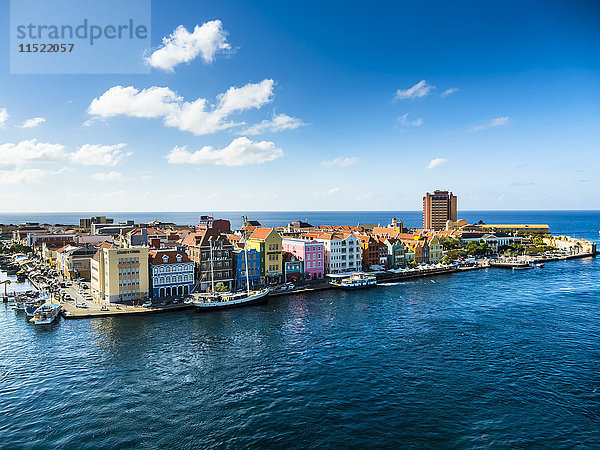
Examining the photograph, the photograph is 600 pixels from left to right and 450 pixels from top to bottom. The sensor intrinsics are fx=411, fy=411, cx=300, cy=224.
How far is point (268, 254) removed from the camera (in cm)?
7800

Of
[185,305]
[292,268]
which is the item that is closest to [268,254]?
[292,268]

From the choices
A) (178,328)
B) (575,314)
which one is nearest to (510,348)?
(575,314)

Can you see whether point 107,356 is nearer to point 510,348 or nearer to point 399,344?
point 399,344

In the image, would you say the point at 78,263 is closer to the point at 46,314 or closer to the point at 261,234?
the point at 46,314

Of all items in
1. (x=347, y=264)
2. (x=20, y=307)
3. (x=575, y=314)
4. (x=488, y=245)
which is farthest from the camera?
(x=488, y=245)

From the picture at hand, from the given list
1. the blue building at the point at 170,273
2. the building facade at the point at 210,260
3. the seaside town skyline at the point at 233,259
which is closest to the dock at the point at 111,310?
the seaside town skyline at the point at 233,259

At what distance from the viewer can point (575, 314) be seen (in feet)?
180

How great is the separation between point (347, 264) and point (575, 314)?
4393 cm

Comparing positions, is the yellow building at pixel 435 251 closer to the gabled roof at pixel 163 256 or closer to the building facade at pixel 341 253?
the building facade at pixel 341 253

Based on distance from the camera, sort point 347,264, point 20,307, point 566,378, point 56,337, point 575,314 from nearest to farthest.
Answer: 1. point 566,378
2. point 56,337
3. point 575,314
4. point 20,307
5. point 347,264

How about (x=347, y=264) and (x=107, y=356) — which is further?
(x=347, y=264)

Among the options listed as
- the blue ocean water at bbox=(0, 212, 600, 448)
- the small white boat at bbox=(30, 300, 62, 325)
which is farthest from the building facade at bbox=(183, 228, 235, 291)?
the small white boat at bbox=(30, 300, 62, 325)

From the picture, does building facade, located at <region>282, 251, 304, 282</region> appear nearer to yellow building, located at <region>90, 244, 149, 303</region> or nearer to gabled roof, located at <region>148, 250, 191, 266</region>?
gabled roof, located at <region>148, 250, 191, 266</region>

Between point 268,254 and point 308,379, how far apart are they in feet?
146
